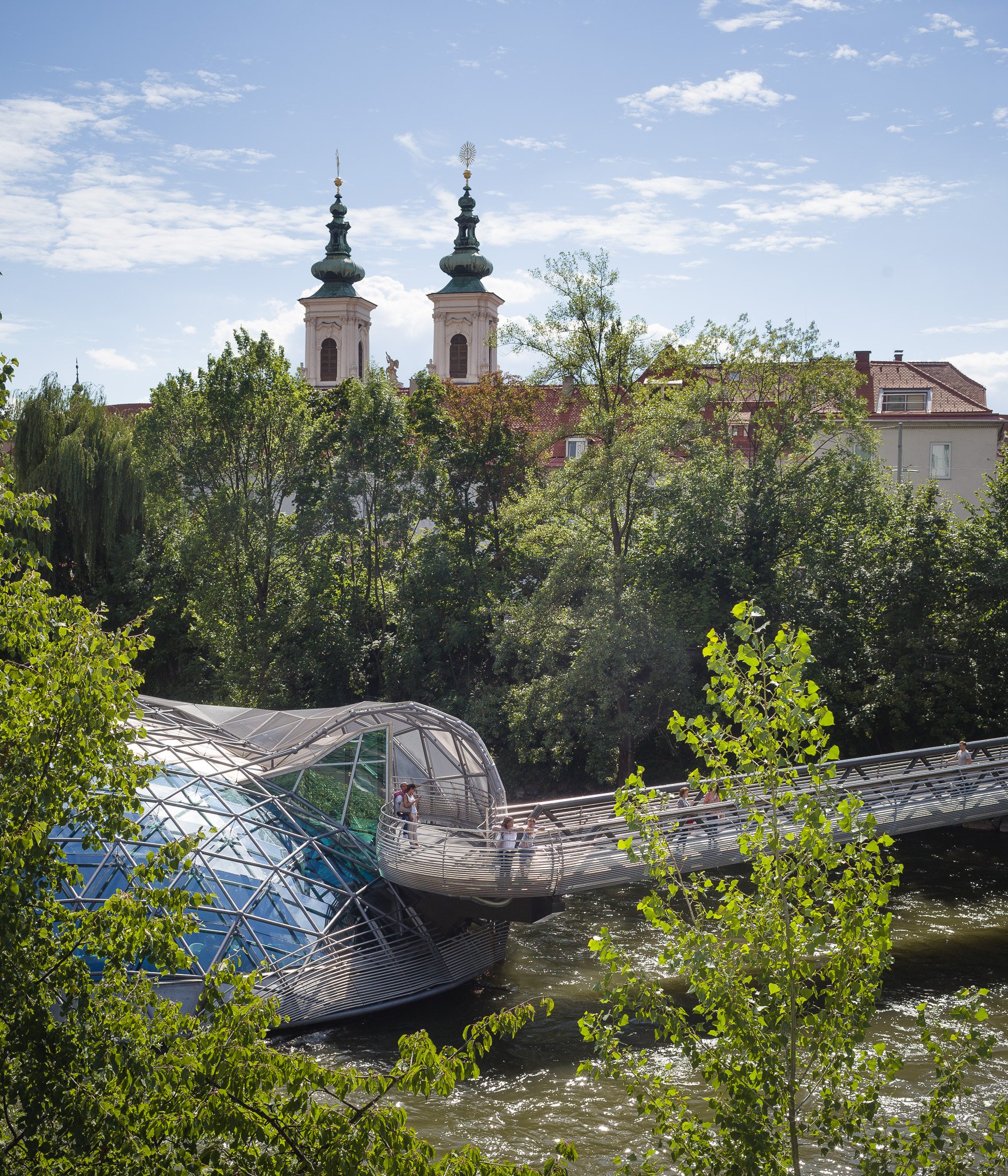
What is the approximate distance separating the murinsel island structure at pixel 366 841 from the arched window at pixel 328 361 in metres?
61.1

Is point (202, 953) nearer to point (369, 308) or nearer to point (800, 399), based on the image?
point (800, 399)

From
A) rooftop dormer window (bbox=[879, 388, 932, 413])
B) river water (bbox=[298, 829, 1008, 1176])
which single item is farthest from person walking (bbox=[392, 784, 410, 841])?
rooftop dormer window (bbox=[879, 388, 932, 413])

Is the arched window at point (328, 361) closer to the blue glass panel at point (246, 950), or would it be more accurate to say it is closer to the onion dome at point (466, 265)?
the onion dome at point (466, 265)

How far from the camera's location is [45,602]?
27.7 ft

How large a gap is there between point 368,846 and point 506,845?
3.20m

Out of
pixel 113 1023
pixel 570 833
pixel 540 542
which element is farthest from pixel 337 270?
pixel 113 1023

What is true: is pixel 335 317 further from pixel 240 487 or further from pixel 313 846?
pixel 313 846

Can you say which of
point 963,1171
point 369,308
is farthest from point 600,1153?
point 369,308

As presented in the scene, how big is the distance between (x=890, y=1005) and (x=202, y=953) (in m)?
11.3

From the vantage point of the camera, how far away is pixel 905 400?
2295 inches

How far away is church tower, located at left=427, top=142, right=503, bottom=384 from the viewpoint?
83188 mm

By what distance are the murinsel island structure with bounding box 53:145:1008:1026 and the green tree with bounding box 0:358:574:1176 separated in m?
8.13

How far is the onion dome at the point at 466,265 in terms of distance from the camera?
273ft

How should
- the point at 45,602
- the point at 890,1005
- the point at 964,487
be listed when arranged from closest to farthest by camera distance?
1. the point at 45,602
2. the point at 890,1005
3. the point at 964,487
